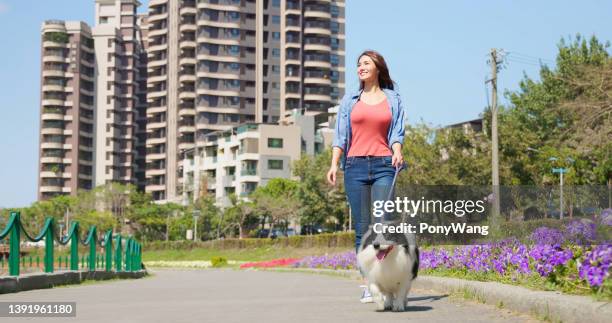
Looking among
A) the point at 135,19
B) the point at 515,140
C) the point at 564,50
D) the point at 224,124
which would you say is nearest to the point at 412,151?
the point at 515,140

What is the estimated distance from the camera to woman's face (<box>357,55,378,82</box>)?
7.77 meters

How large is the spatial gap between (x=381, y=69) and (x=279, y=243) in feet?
183

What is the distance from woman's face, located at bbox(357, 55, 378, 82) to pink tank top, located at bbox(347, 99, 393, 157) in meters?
0.27

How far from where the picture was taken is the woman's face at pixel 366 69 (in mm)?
7773

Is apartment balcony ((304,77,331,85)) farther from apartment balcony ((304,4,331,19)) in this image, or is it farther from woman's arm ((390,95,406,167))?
woman's arm ((390,95,406,167))

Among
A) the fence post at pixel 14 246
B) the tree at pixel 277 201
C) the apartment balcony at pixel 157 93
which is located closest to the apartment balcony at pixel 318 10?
the apartment balcony at pixel 157 93

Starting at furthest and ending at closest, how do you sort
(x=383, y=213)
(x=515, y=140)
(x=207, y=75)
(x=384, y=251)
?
1. (x=207, y=75)
2. (x=515, y=140)
3. (x=383, y=213)
4. (x=384, y=251)

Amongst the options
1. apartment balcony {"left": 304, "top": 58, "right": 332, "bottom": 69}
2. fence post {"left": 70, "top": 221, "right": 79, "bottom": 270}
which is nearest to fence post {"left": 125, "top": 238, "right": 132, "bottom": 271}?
fence post {"left": 70, "top": 221, "right": 79, "bottom": 270}

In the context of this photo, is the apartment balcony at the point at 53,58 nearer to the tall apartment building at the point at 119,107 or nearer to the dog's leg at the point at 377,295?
the tall apartment building at the point at 119,107

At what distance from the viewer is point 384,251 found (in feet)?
22.1

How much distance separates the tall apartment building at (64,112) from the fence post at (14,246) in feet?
414


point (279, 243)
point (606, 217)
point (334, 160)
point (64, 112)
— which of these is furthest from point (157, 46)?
point (334, 160)

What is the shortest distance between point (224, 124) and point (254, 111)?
5399 mm

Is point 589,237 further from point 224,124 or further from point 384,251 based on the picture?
point 224,124
